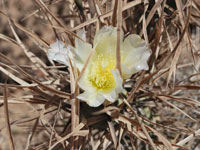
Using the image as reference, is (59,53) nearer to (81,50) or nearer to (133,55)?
(81,50)

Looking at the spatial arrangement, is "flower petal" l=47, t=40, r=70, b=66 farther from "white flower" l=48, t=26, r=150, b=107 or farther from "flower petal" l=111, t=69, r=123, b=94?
"flower petal" l=111, t=69, r=123, b=94

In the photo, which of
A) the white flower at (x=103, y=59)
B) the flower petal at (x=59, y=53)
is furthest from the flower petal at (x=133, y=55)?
the flower petal at (x=59, y=53)

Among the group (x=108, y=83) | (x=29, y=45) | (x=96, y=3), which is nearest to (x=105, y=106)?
(x=108, y=83)

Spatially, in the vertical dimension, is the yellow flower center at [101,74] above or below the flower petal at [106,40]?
below

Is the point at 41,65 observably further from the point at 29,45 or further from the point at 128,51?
the point at 29,45

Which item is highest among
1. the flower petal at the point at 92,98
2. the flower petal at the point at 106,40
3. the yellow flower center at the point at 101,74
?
the flower petal at the point at 106,40

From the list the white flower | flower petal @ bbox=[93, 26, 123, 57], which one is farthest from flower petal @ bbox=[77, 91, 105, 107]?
flower petal @ bbox=[93, 26, 123, 57]

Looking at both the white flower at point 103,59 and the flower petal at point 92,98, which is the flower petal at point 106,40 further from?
the flower petal at point 92,98
